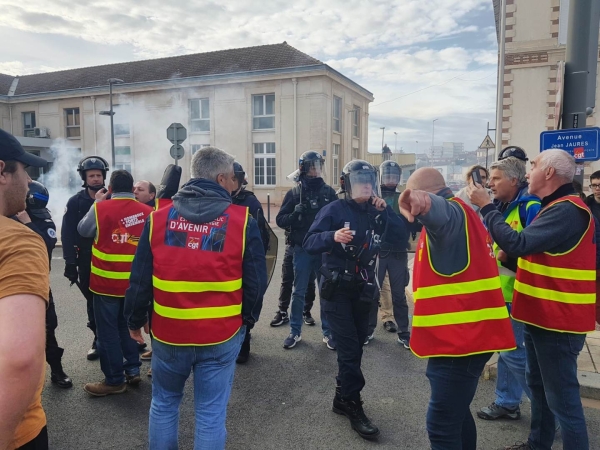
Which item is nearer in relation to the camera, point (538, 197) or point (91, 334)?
point (538, 197)

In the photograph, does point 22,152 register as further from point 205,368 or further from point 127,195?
point 127,195

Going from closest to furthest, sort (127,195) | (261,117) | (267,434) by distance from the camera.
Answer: (267,434) < (127,195) < (261,117)

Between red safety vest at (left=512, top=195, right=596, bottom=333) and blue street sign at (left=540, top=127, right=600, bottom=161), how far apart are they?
1941mm

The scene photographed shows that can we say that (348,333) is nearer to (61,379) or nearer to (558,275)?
(558,275)

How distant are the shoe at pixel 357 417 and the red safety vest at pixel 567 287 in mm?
1308

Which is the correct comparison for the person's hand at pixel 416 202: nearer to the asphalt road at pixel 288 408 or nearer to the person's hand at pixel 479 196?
the person's hand at pixel 479 196

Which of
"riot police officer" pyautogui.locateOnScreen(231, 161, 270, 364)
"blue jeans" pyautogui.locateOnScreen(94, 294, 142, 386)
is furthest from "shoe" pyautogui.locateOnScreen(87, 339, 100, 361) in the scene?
"riot police officer" pyautogui.locateOnScreen(231, 161, 270, 364)

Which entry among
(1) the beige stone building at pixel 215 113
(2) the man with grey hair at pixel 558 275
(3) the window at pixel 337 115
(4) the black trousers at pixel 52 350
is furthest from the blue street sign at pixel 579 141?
(3) the window at pixel 337 115

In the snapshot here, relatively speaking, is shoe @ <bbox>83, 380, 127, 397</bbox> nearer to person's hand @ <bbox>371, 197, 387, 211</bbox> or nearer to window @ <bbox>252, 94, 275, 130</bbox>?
person's hand @ <bbox>371, 197, 387, 211</bbox>

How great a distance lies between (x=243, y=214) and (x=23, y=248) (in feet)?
4.31

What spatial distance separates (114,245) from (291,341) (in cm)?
213

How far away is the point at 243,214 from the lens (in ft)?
8.05

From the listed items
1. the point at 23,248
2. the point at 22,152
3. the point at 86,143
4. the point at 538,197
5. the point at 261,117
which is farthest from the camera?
the point at 86,143

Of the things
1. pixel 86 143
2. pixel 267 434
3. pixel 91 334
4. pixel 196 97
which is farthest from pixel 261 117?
pixel 267 434
